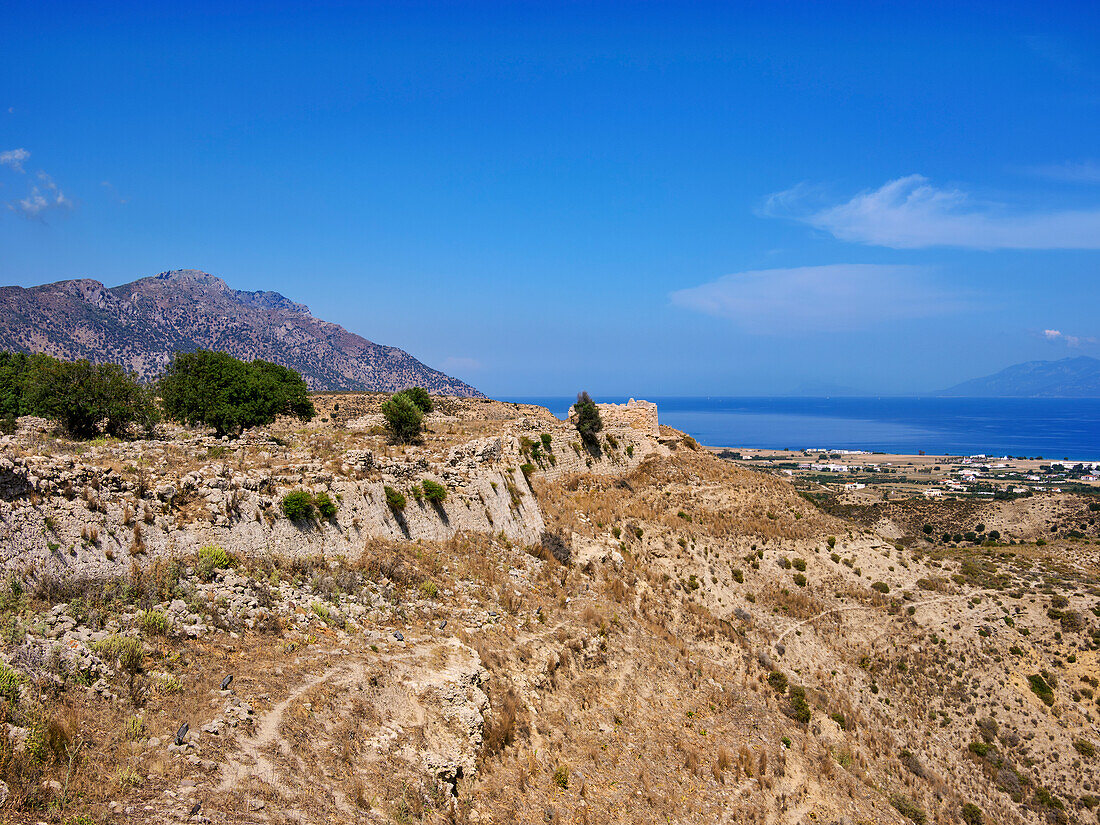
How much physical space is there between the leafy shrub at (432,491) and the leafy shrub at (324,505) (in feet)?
13.9

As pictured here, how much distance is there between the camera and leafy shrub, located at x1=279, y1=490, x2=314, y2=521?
1605cm

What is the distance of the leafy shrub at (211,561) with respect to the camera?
43.5ft

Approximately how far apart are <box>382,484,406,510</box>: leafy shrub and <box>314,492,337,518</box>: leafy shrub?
232 centimetres

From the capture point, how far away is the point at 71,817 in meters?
6.96

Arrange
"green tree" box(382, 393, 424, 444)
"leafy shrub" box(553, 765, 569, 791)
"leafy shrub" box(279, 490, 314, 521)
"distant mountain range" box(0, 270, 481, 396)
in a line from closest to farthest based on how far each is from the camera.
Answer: "leafy shrub" box(553, 765, 569, 791)
"leafy shrub" box(279, 490, 314, 521)
"green tree" box(382, 393, 424, 444)
"distant mountain range" box(0, 270, 481, 396)

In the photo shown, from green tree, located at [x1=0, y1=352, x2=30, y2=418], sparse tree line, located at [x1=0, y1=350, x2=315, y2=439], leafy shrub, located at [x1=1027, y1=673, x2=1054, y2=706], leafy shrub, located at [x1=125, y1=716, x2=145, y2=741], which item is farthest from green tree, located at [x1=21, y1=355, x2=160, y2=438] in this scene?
leafy shrub, located at [x1=1027, y1=673, x2=1054, y2=706]

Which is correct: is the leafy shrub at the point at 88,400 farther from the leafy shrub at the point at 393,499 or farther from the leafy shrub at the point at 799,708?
the leafy shrub at the point at 799,708

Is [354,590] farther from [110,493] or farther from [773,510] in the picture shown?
[773,510]

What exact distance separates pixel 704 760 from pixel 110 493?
16.6m

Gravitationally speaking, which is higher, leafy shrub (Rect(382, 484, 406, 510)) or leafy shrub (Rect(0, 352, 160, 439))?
leafy shrub (Rect(0, 352, 160, 439))

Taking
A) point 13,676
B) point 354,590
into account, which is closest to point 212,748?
point 13,676

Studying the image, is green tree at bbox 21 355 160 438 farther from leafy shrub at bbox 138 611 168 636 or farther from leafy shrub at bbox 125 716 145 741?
leafy shrub at bbox 125 716 145 741

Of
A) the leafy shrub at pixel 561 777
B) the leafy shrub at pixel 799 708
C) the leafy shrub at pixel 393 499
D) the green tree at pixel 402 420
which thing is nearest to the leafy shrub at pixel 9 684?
the leafy shrub at pixel 561 777

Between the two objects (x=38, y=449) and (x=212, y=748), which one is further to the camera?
(x=38, y=449)
